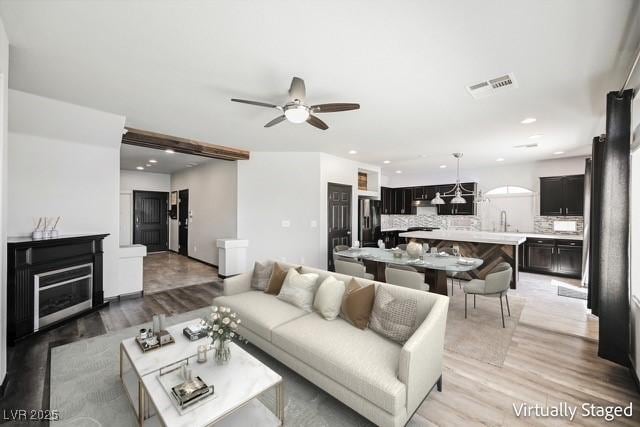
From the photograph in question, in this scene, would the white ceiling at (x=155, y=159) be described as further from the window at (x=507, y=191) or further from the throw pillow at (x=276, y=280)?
the window at (x=507, y=191)

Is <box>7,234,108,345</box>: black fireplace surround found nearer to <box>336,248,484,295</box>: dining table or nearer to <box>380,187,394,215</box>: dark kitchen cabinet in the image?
<box>336,248,484,295</box>: dining table

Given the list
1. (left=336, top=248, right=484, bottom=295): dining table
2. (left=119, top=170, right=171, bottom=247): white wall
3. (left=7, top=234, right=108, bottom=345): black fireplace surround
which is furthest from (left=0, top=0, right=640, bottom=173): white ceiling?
(left=119, top=170, right=171, bottom=247): white wall

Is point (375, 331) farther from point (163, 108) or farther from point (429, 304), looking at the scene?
point (163, 108)

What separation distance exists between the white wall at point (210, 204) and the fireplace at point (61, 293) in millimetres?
2684

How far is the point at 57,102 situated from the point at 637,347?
20.8 ft

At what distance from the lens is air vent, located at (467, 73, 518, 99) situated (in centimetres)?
267

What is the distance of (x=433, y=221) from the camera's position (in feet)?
28.9

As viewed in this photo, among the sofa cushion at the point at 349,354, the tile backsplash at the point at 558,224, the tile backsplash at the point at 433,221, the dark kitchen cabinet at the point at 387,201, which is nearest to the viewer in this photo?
the sofa cushion at the point at 349,354

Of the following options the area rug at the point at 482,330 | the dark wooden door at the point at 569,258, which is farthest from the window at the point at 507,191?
the area rug at the point at 482,330

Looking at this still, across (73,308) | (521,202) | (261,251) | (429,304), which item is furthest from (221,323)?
(521,202)

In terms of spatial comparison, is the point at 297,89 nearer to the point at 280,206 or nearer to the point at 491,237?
the point at 280,206

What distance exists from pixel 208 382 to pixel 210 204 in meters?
5.84

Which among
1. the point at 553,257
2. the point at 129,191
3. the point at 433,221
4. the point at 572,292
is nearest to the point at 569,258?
the point at 553,257

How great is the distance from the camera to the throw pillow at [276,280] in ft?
10.8
